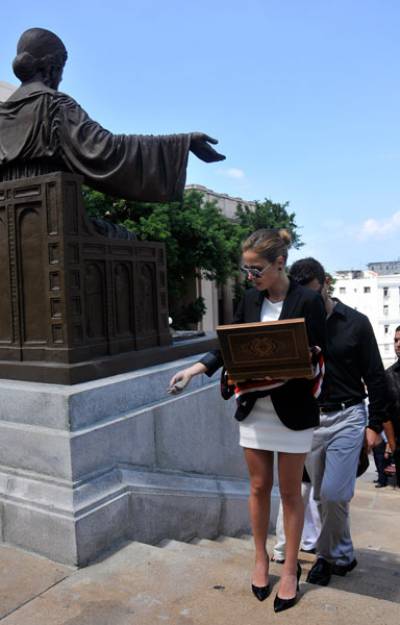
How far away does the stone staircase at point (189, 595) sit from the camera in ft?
8.20

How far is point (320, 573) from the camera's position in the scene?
10.6 feet

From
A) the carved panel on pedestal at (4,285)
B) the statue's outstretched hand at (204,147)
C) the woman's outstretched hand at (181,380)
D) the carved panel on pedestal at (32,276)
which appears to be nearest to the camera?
the woman's outstretched hand at (181,380)

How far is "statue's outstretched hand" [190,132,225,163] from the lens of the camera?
4.78 meters

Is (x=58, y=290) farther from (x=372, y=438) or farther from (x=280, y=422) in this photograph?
(x=372, y=438)

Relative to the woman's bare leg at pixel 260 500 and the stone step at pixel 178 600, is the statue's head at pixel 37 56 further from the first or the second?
the stone step at pixel 178 600

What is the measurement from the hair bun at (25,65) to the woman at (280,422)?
277cm

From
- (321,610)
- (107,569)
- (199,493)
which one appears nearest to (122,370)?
(199,493)

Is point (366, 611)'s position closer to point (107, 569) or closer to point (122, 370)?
point (107, 569)

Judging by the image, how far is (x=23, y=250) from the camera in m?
4.10

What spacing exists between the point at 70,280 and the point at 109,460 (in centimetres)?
124

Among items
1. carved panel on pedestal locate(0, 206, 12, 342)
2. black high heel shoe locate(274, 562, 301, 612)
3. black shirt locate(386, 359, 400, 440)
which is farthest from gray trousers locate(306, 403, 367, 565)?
carved panel on pedestal locate(0, 206, 12, 342)

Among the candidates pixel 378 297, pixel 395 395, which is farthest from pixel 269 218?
pixel 378 297

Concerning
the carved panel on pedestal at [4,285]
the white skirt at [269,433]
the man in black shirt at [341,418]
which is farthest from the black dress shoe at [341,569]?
the carved panel on pedestal at [4,285]

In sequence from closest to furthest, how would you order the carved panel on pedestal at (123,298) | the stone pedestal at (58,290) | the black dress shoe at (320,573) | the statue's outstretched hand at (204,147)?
1. the black dress shoe at (320,573)
2. the stone pedestal at (58,290)
3. the carved panel on pedestal at (123,298)
4. the statue's outstretched hand at (204,147)
